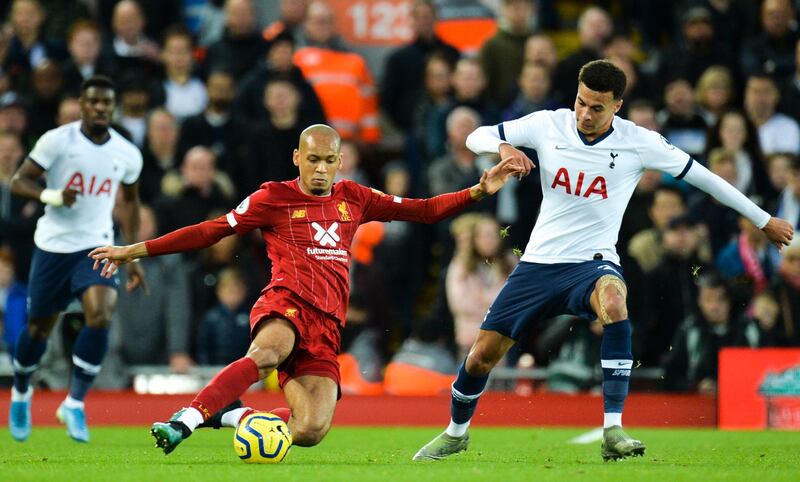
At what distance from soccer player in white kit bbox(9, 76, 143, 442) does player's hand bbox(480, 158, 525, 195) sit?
12.8ft

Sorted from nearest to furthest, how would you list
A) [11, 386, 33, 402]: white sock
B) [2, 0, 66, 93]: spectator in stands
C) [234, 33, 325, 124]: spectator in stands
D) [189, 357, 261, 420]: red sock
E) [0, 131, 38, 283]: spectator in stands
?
[189, 357, 261, 420]: red sock, [11, 386, 33, 402]: white sock, [0, 131, 38, 283]: spectator in stands, [234, 33, 325, 124]: spectator in stands, [2, 0, 66, 93]: spectator in stands

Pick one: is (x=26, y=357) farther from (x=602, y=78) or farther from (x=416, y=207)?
(x=602, y=78)

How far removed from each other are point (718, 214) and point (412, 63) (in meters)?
4.14

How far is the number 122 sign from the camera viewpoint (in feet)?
61.9

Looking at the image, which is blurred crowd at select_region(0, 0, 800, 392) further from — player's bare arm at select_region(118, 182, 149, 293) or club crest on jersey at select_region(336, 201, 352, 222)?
club crest on jersey at select_region(336, 201, 352, 222)

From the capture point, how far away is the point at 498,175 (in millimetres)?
9102

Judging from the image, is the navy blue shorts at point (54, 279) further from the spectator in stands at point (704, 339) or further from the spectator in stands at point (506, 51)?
the spectator in stands at point (506, 51)

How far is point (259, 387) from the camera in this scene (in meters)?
15.7

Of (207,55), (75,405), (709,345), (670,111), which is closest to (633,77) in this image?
(670,111)

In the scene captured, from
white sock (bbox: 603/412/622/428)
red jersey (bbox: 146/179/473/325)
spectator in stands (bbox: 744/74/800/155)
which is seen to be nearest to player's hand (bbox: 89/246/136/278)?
red jersey (bbox: 146/179/473/325)

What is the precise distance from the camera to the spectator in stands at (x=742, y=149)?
15.7m

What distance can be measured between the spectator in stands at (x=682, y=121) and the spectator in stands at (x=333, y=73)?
3.60 metres

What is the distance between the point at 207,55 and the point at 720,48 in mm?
6047

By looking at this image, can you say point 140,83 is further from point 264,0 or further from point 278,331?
point 278,331
